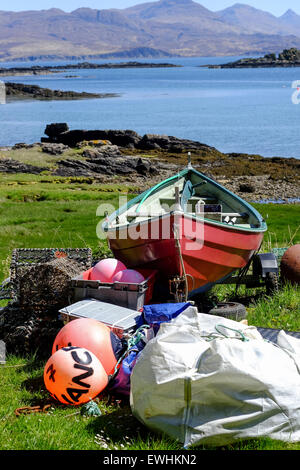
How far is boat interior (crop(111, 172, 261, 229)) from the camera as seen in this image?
38.8 ft

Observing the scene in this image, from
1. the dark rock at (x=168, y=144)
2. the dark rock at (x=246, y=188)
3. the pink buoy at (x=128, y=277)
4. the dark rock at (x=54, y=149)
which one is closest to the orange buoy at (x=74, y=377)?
the pink buoy at (x=128, y=277)

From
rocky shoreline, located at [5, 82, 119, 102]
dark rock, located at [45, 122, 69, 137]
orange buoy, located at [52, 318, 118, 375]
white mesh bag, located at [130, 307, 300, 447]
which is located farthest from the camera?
rocky shoreline, located at [5, 82, 119, 102]

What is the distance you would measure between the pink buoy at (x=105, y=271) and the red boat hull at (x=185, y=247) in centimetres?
71

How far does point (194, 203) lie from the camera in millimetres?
12820

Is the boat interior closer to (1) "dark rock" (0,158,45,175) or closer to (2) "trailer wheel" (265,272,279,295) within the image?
(2) "trailer wheel" (265,272,279,295)

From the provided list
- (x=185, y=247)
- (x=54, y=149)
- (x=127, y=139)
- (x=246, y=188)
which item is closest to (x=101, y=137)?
(x=127, y=139)

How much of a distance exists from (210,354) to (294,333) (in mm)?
2742

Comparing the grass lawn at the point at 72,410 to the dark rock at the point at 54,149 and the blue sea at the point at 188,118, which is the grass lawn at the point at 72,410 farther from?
the blue sea at the point at 188,118

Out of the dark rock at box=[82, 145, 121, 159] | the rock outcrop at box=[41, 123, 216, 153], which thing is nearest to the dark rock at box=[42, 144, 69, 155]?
the dark rock at box=[82, 145, 121, 159]

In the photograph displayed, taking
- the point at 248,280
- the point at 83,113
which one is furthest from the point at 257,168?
the point at 83,113

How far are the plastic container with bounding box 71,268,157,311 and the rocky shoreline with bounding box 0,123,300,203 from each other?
25.2 meters

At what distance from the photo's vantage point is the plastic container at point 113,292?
8078mm

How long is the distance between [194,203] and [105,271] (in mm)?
4625

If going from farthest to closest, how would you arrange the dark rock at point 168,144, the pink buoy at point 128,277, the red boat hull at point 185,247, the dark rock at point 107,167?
the dark rock at point 168,144, the dark rock at point 107,167, the red boat hull at point 185,247, the pink buoy at point 128,277
